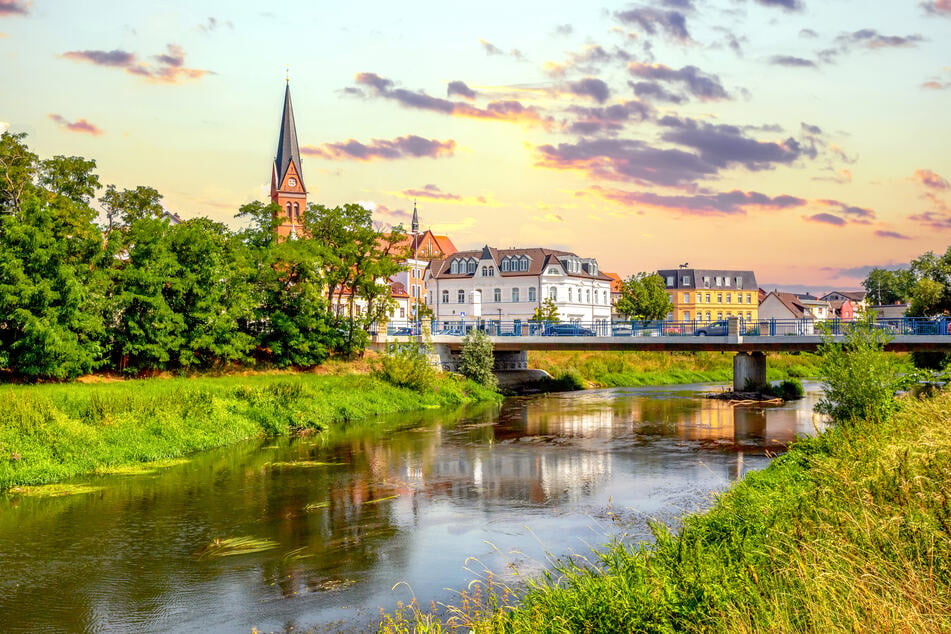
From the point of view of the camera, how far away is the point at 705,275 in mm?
144750

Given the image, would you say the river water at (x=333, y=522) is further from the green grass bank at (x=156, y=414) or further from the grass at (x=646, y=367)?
the grass at (x=646, y=367)

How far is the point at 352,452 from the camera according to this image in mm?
30531

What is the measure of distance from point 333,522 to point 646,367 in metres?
55.1

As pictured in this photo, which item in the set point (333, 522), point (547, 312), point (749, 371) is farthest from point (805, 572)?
point (547, 312)

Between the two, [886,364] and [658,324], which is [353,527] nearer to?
[886,364]

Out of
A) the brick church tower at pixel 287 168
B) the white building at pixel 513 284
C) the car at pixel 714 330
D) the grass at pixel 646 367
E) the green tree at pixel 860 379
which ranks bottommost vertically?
the grass at pixel 646 367

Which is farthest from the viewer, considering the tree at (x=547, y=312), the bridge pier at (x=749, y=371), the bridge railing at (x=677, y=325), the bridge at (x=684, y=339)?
the tree at (x=547, y=312)

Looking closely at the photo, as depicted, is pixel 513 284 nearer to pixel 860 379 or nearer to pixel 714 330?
pixel 714 330

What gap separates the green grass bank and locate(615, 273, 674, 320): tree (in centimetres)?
6967

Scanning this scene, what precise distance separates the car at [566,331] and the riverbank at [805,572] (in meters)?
41.7

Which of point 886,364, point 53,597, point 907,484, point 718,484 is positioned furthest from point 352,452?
point 907,484

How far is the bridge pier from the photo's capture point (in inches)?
2029

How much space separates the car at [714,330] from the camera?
164 ft

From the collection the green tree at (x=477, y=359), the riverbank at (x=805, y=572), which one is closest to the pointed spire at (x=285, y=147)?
the green tree at (x=477, y=359)
